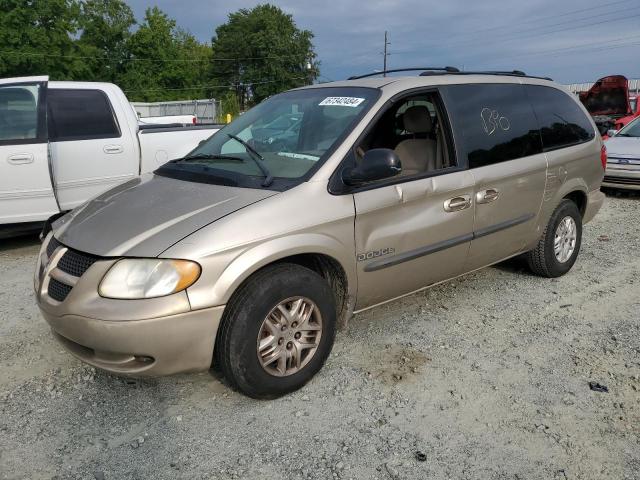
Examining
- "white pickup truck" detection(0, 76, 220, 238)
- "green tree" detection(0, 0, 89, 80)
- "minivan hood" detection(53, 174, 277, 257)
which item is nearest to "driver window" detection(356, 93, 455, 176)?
"minivan hood" detection(53, 174, 277, 257)

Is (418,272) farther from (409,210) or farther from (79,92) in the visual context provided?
(79,92)

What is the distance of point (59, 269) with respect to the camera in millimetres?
2791

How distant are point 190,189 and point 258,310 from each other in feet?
2.94

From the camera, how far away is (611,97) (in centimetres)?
1472

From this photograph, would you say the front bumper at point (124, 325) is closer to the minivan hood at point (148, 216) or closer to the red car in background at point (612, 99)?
the minivan hood at point (148, 216)

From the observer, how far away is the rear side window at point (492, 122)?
379 centimetres

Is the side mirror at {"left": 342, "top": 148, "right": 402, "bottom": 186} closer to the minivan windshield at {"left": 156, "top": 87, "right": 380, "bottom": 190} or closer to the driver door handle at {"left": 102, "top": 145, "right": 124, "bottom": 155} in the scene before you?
the minivan windshield at {"left": 156, "top": 87, "right": 380, "bottom": 190}

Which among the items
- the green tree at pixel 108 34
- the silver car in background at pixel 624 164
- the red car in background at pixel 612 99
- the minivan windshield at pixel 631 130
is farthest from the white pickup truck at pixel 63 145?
the green tree at pixel 108 34

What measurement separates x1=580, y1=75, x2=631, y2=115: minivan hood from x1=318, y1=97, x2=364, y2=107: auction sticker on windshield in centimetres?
1332

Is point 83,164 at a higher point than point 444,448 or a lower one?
higher

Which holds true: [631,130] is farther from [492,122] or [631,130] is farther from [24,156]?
[24,156]

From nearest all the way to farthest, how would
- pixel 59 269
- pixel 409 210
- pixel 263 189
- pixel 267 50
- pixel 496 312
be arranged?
pixel 59 269
pixel 263 189
pixel 409 210
pixel 496 312
pixel 267 50

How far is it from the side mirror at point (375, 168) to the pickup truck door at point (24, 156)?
4038 mm


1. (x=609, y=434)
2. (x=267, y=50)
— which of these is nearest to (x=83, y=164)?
(x=609, y=434)
